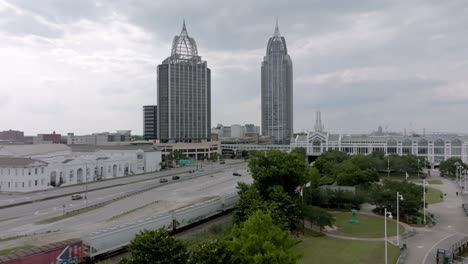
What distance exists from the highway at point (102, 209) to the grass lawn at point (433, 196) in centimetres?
3315

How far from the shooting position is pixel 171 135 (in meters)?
155

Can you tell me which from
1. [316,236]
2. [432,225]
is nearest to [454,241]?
[432,225]

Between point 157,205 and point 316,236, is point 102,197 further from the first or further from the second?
point 316,236

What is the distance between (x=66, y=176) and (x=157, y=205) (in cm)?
3233

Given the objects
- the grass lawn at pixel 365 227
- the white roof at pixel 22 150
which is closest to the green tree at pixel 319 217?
the grass lawn at pixel 365 227

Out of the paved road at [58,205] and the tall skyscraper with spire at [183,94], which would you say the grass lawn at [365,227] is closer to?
the paved road at [58,205]

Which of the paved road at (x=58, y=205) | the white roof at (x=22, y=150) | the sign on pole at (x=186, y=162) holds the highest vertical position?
the white roof at (x=22, y=150)

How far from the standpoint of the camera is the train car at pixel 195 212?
124 feet

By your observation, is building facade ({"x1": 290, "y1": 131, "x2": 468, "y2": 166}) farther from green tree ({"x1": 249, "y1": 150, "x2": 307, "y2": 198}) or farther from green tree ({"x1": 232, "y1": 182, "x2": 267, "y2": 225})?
green tree ({"x1": 232, "y1": 182, "x2": 267, "y2": 225})

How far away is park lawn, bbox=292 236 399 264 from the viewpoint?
28.5m

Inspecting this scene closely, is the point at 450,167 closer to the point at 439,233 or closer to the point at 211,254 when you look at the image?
the point at 439,233

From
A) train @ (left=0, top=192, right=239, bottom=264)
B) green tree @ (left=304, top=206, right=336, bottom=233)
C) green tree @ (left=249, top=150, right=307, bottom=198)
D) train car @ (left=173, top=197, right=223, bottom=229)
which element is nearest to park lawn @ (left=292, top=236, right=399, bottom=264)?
green tree @ (left=304, top=206, right=336, bottom=233)

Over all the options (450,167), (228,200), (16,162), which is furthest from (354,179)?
(16,162)

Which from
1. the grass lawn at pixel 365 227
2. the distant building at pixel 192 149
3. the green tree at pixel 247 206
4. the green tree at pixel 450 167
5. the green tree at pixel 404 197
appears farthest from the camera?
the distant building at pixel 192 149
